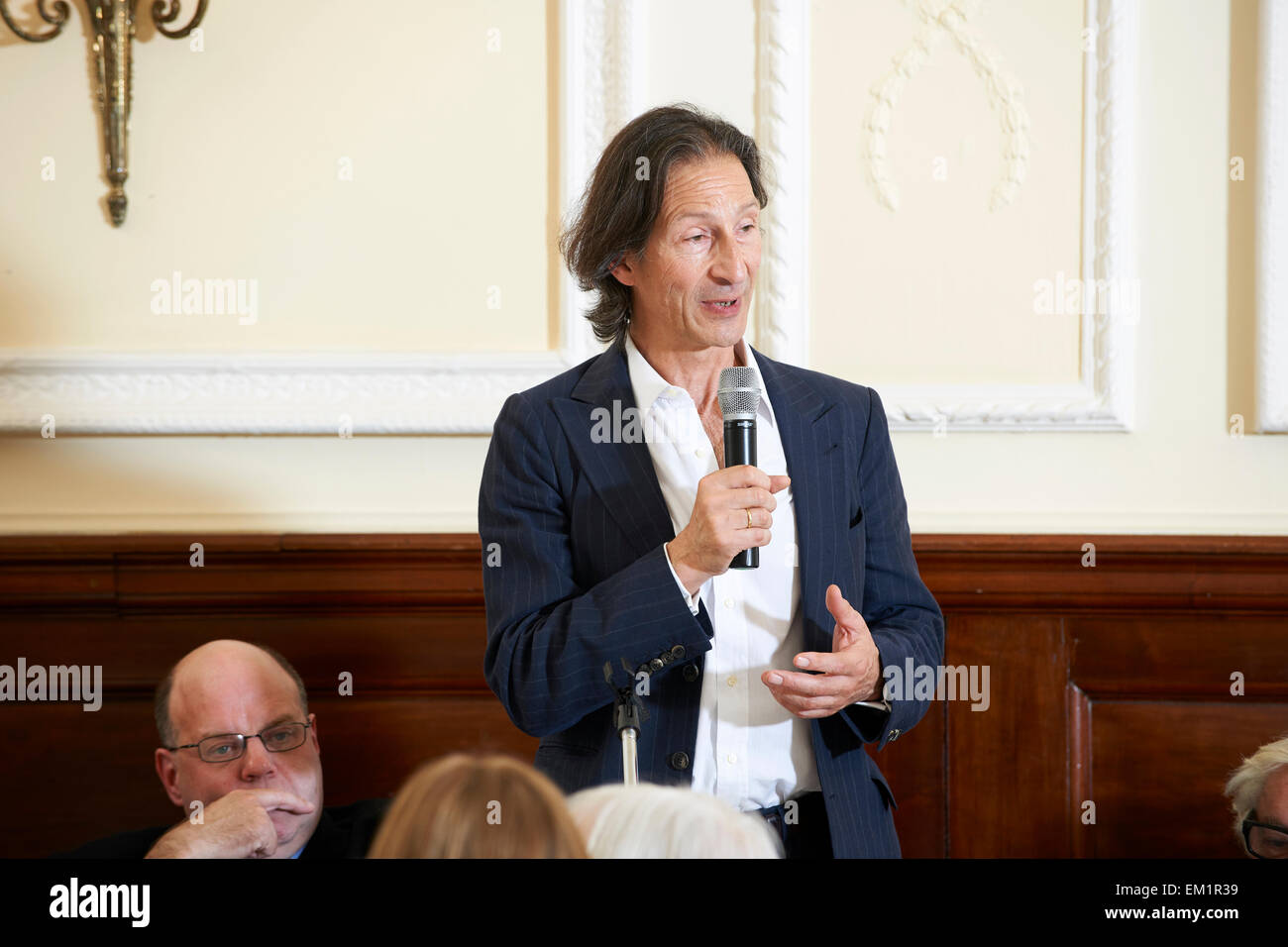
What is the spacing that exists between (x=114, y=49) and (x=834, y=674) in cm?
253

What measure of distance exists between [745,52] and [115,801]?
2471 millimetres

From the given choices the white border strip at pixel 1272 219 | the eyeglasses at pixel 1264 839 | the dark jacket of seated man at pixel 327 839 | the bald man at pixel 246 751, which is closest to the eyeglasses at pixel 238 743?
the bald man at pixel 246 751

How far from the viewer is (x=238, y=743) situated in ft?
7.66

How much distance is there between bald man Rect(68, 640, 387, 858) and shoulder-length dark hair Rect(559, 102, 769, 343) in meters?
1.00

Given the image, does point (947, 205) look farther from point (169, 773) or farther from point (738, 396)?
point (169, 773)

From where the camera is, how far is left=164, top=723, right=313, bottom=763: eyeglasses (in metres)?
2.33

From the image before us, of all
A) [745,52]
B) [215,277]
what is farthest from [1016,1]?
[215,277]

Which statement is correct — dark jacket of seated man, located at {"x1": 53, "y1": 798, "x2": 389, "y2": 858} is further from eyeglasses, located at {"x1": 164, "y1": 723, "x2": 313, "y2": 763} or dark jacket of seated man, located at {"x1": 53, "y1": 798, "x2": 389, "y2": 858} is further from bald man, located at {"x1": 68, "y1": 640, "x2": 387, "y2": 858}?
eyeglasses, located at {"x1": 164, "y1": 723, "x2": 313, "y2": 763}

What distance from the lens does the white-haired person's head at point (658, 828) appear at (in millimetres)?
1003

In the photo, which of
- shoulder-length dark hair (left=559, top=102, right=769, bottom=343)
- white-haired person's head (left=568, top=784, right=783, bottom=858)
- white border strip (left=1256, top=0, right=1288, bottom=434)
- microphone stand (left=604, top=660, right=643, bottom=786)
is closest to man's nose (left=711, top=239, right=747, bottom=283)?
shoulder-length dark hair (left=559, top=102, right=769, bottom=343)

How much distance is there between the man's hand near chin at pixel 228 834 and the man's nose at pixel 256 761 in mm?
167

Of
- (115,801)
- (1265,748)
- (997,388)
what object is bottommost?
(115,801)

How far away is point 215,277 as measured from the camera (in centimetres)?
314
